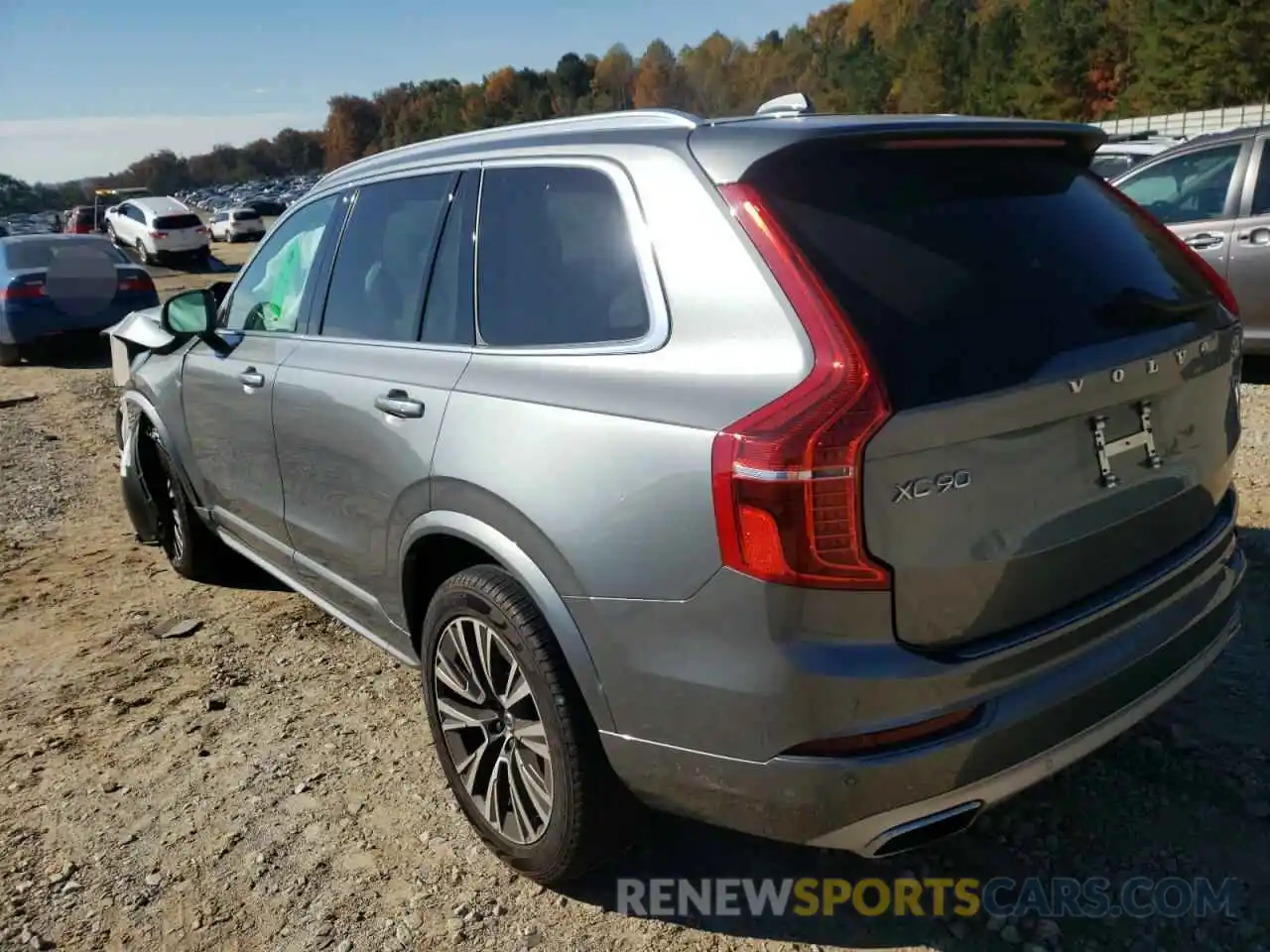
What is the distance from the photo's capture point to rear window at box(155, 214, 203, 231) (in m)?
27.8

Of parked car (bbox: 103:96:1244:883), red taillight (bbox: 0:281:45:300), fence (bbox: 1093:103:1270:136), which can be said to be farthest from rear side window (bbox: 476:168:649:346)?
fence (bbox: 1093:103:1270:136)

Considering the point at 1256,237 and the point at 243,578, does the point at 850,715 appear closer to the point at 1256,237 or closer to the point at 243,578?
the point at 243,578

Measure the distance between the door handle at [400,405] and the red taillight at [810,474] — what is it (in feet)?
3.68

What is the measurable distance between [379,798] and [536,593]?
122 cm

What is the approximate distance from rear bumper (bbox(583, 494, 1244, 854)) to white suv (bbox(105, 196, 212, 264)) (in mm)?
28852

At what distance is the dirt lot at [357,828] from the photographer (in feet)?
8.55

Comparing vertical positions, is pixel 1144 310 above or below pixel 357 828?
above

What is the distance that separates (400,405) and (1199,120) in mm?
63355

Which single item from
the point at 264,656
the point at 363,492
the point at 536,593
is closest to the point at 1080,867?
the point at 536,593

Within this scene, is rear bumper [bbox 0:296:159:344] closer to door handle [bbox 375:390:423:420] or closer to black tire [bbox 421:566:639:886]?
door handle [bbox 375:390:423:420]

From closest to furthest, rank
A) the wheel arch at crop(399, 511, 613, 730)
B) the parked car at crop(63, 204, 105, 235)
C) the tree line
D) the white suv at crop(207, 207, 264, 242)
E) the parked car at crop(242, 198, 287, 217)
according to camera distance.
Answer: the wheel arch at crop(399, 511, 613, 730)
the parked car at crop(63, 204, 105, 235)
the white suv at crop(207, 207, 264, 242)
the parked car at crop(242, 198, 287, 217)
the tree line

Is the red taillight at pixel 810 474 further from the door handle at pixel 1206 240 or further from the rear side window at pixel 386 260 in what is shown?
the door handle at pixel 1206 240

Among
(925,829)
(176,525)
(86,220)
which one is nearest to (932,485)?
(925,829)

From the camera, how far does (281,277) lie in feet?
13.3
